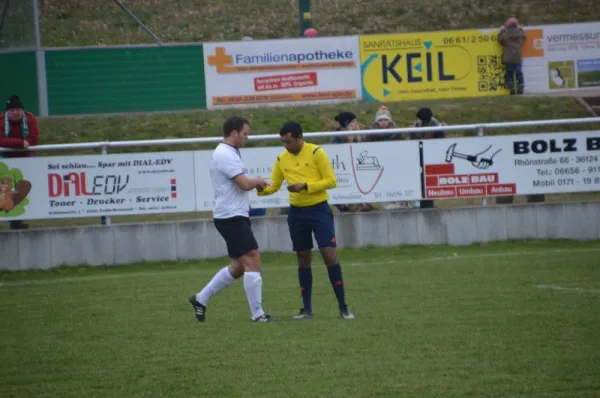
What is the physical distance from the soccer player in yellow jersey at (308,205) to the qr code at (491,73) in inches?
635

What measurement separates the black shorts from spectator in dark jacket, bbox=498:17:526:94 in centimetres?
1638

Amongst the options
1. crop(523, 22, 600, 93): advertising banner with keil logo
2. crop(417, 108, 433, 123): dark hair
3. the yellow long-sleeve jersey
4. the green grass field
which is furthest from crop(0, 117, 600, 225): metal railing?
crop(523, 22, 600, 93): advertising banner with keil logo

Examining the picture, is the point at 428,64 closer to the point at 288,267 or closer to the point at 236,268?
the point at 288,267

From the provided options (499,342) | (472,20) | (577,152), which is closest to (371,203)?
(577,152)

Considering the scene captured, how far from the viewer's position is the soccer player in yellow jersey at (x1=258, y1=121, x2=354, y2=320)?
35.2ft

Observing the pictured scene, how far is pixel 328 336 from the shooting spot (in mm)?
9477

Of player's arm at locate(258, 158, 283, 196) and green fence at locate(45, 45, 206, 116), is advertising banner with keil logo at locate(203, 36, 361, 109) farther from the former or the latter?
player's arm at locate(258, 158, 283, 196)

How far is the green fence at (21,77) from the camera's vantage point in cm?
2444

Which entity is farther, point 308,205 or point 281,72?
point 281,72

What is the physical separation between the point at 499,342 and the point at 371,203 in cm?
875

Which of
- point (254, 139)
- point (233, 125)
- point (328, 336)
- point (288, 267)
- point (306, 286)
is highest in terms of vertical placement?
point (254, 139)

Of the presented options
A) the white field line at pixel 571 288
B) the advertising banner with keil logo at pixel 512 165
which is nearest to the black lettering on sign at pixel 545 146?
the advertising banner with keil logo at pixel 512 165

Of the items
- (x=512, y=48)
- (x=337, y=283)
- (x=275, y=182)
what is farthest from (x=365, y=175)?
(x=512, y=48)

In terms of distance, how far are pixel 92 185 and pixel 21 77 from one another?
886 cm
